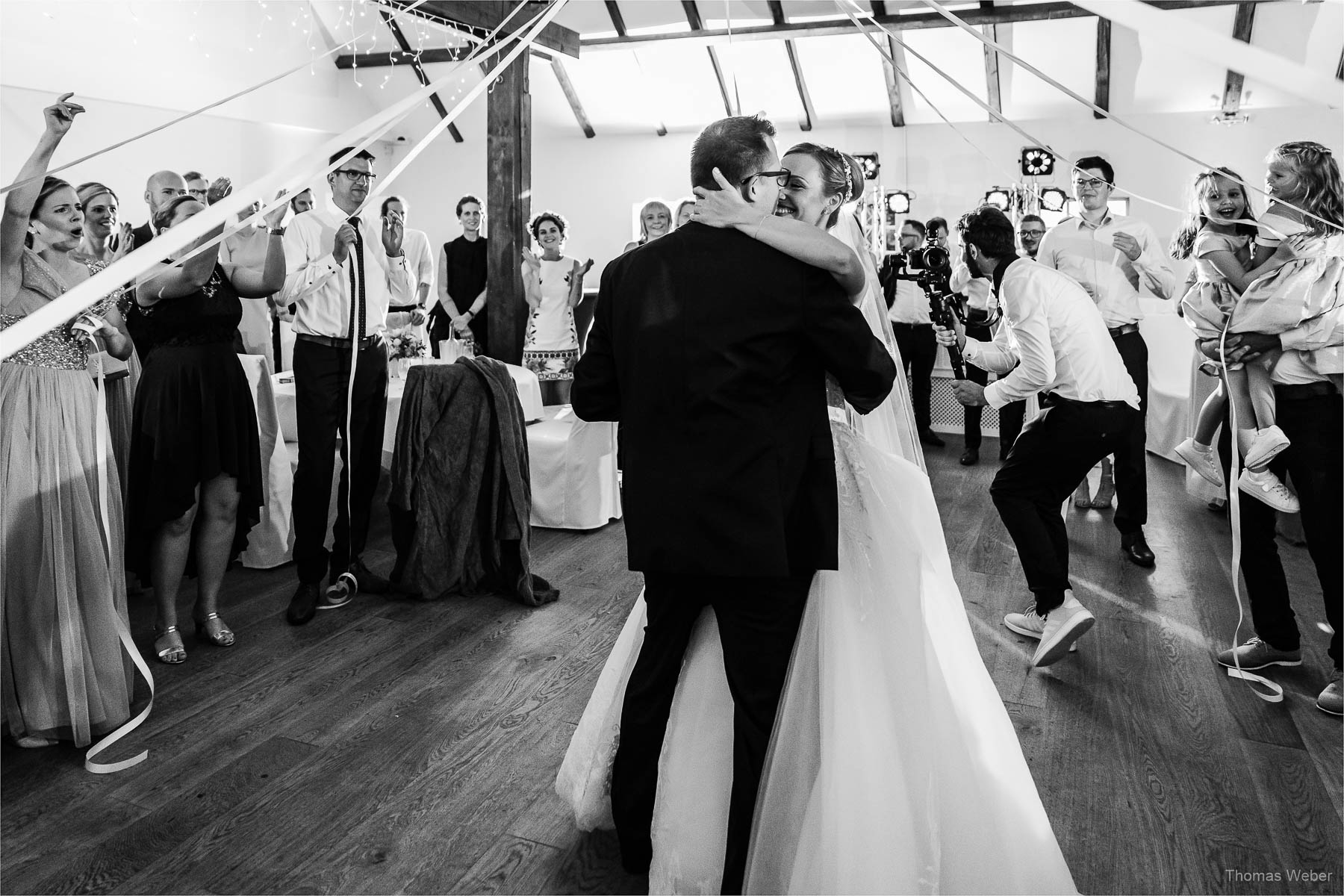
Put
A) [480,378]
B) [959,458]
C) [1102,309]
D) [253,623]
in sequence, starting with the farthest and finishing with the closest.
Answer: [959,458]
[1102,309]
[480,378]
[253,623]

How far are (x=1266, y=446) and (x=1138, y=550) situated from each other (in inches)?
59.1

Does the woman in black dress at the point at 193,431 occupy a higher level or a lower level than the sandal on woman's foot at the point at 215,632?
higher

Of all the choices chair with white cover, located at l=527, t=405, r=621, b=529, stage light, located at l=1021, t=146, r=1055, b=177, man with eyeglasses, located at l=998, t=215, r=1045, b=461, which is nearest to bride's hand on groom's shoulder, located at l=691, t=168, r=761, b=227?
chair with white cover, located at l=527, t=405, r=621, b=529

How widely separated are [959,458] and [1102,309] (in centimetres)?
246

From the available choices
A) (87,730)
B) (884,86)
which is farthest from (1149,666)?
(884,86)

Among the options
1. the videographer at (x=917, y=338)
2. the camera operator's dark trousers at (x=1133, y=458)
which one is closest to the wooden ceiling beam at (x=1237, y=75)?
the videographer at (x=917, y=338)

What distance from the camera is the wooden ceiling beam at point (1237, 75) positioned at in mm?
8539

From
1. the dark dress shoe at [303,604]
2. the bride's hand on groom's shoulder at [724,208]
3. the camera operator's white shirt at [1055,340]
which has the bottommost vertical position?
the dark dress shoe at [303,604]

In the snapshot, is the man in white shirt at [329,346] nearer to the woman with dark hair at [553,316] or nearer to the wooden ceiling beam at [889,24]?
the woman with dark hair at [553,316]

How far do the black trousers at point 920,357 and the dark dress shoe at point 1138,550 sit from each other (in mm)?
2775

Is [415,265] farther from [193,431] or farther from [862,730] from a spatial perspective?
[862,730]

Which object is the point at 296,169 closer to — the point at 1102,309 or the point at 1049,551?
the point at 1049,551

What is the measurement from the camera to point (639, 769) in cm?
178

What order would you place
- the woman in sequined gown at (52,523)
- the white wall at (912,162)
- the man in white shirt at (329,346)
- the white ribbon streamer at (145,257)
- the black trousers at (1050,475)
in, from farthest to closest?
the white wall at (912,162)
the man in white shirt at (329,346)
the black trousers at (1050,475)
the woman in sequined gown at (52,523)
the white ribbon streamer at (145,257)
